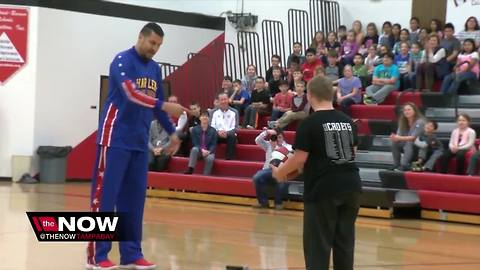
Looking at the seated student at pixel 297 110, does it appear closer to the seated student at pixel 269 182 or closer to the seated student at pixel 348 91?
the seated student at pixel 348 91

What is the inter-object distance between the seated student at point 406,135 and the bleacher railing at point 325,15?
6326 mm

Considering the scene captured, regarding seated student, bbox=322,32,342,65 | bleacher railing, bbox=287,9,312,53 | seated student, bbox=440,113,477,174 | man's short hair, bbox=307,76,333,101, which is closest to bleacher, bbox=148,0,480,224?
seated student, bbox=440,113,477,174

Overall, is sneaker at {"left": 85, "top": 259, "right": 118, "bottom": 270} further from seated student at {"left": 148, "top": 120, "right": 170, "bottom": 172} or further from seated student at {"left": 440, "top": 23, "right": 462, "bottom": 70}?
seated student at {"left": 440, "top": 23, "right": 462, "bottom": 70}

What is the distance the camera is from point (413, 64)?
16125 millimetres

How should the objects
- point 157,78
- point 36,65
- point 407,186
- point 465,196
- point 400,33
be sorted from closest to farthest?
point 157,78
point 465,196
point 407,186
point 400,33
point 36,65

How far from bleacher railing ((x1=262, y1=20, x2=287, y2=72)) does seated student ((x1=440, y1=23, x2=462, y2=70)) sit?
17.3 ft

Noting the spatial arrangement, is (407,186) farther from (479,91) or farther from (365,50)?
(365,50)

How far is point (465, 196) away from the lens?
40.2 feet

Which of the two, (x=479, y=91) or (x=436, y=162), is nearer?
(x=436, y=162)

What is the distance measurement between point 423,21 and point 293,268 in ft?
39.4

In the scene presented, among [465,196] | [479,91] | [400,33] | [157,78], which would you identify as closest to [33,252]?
[157,78]

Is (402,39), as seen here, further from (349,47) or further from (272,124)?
(272,124)

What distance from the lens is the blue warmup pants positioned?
6688 mm
